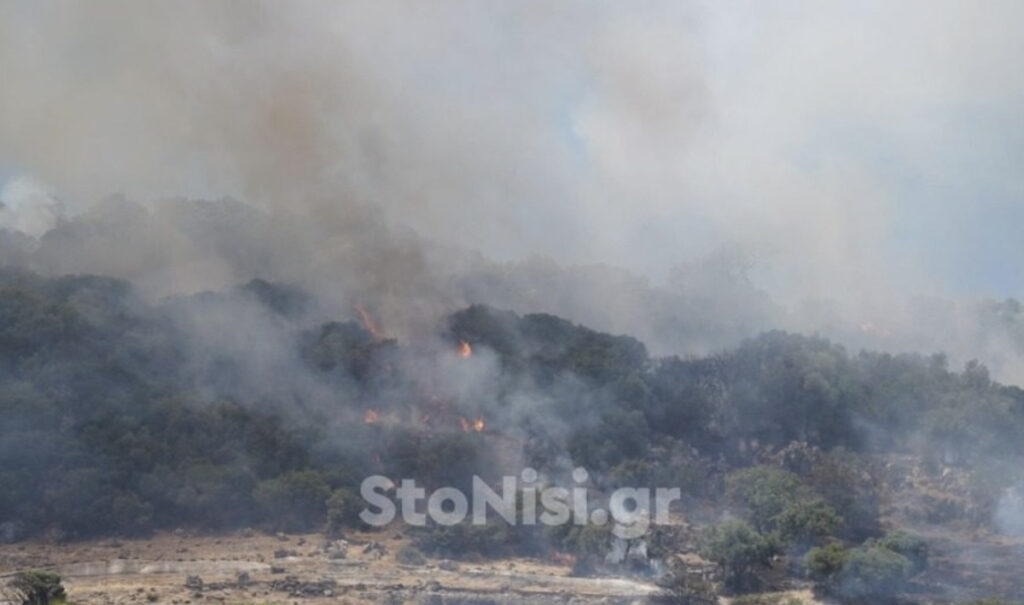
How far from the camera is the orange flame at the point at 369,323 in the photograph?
72881 mm

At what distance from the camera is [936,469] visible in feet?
211

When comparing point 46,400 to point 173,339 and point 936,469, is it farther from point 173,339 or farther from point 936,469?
point 936,469

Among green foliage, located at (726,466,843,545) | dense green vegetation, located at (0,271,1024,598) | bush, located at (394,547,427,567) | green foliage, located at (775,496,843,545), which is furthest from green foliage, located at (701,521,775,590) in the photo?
bush, located at (394,547,427,567)

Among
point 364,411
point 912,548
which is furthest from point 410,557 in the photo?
point 912,548

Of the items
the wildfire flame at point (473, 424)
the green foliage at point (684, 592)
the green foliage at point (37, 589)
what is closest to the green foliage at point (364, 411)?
the wildfire flame at point (473, 424)

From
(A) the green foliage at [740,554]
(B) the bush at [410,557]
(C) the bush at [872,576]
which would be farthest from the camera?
(B) the bush at [410,557]

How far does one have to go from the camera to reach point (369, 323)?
244 feet

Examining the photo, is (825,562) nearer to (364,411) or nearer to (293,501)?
(293,501)

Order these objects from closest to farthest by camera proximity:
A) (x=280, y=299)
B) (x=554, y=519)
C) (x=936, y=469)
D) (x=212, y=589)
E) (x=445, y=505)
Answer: (x=212, y=589) → (x=554, y=519) → (x=445, y=505) → (x=936, y=469) → (x=280, y=299)

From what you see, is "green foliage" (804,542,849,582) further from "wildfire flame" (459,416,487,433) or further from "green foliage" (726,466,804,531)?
"wildfire flame" (459,416,487,433)

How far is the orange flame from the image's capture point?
72.9 metres

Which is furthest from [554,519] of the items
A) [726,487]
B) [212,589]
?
[212,589]

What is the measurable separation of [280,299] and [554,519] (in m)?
27.1

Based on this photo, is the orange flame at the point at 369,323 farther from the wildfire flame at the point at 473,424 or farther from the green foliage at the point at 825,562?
the green foliage at the point at 825,562
